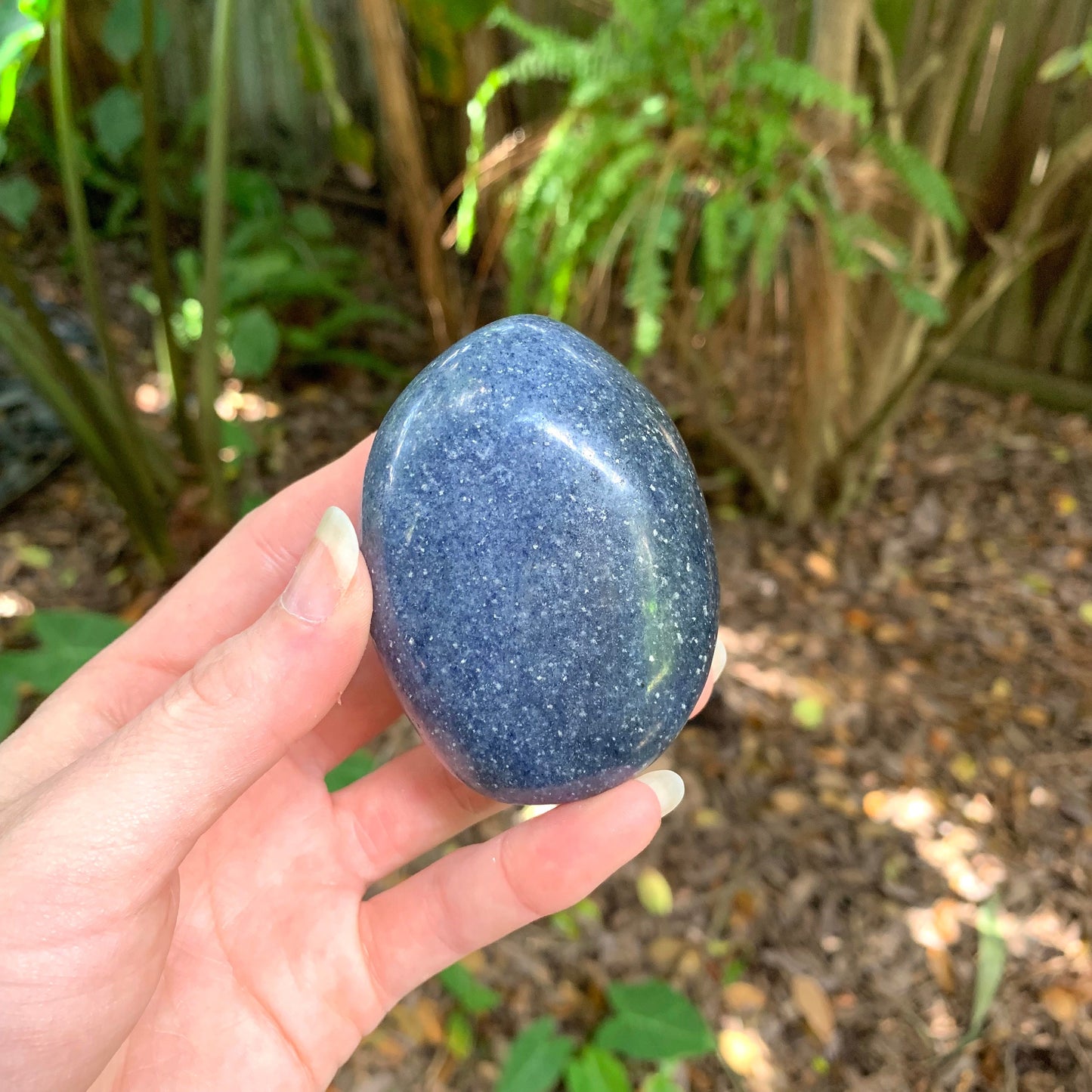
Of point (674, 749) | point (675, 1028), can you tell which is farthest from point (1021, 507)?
point (675, 1028)

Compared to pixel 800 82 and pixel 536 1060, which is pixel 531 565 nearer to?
pixel 536 1060

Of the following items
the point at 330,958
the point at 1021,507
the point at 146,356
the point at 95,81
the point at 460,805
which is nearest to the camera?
the point at 330,958

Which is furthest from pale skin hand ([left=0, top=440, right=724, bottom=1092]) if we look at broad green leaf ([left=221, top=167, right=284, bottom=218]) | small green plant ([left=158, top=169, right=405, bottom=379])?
broad green leaf ([left=221, top=167, right=284, bottom=218])

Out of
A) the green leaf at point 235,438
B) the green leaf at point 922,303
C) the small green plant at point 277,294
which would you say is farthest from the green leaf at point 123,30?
the green leaf at point 922,303

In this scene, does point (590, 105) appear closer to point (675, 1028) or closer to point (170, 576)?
point (170, 576)

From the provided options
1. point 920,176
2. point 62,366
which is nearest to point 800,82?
point 920,176

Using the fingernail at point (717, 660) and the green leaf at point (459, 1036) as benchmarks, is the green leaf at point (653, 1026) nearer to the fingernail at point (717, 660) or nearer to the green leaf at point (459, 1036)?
the green leaf at point (459, 1036)
